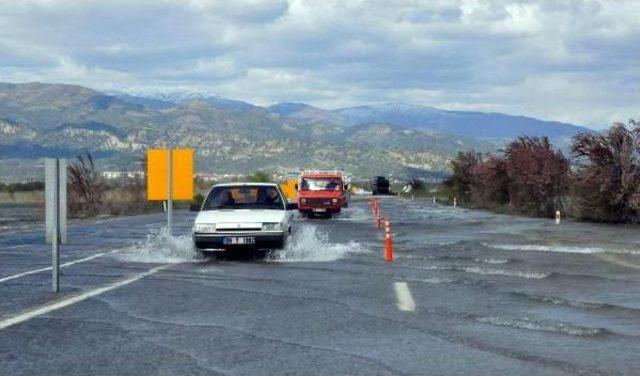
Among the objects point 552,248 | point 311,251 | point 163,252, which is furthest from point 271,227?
point 552,248

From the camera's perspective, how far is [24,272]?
653 inches

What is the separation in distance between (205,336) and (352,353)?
1.70 m

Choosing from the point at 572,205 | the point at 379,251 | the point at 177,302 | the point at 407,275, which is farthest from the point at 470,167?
the point at 177,302

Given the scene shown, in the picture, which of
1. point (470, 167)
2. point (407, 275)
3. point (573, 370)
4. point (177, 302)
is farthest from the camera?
point (470, 167)

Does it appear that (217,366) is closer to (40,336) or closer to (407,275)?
(40,336)

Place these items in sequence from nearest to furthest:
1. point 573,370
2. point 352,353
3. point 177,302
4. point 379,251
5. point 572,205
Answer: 1. point 573,370
2. point 352,353
3. point 177,302
4. point 379,251
5. point 572,205

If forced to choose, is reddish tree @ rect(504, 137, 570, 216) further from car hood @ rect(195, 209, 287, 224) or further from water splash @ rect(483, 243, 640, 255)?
car hood @ rect(195, 209, 287, 224)

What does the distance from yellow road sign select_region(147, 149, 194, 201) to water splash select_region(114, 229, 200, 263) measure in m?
2.59

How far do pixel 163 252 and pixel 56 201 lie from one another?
315 inches

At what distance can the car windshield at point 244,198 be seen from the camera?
20.3 m

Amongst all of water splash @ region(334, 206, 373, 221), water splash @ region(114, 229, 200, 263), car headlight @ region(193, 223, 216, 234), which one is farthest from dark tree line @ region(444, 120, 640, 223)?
car headlight @ region(193, 223, 216, 234)

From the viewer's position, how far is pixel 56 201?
13.1 metres

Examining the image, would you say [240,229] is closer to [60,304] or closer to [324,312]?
[60,304]

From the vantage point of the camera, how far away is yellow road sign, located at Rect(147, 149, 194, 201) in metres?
25.8
